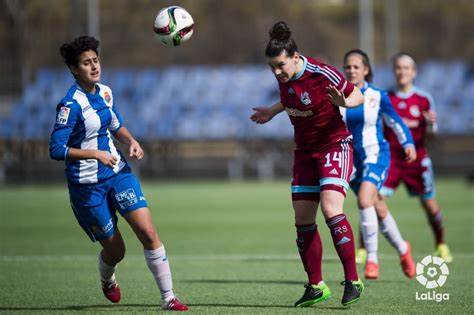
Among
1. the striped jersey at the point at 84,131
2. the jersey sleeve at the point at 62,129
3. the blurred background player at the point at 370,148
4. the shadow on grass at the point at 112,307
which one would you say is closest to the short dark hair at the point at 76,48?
the striped jersey at the point at 84,131

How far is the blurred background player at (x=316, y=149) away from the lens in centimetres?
733

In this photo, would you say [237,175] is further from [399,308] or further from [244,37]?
[399,308]

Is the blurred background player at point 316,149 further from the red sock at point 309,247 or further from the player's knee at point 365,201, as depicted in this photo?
the player's knee at point 365,201

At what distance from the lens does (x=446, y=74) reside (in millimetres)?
34875

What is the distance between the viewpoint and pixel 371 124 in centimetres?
967

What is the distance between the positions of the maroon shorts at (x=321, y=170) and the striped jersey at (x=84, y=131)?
4.88ft

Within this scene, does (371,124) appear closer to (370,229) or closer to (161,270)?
(370,229)

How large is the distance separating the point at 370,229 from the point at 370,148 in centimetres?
85

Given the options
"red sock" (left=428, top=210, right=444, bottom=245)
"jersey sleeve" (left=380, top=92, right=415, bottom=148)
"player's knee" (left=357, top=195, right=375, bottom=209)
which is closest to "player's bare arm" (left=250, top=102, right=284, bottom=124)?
"player's knee" (left=357, top=195, right=375, bottom=209)

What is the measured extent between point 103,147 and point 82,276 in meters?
2.88

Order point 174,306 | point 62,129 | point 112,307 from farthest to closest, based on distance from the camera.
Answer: point 112,307
point 174,306
point 62,129

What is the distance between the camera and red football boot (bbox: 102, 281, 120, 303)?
25.5ft

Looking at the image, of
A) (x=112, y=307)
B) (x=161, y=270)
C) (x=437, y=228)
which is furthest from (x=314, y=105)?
(x=437, y=228)

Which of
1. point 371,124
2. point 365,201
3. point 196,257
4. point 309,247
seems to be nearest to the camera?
point 309,247
